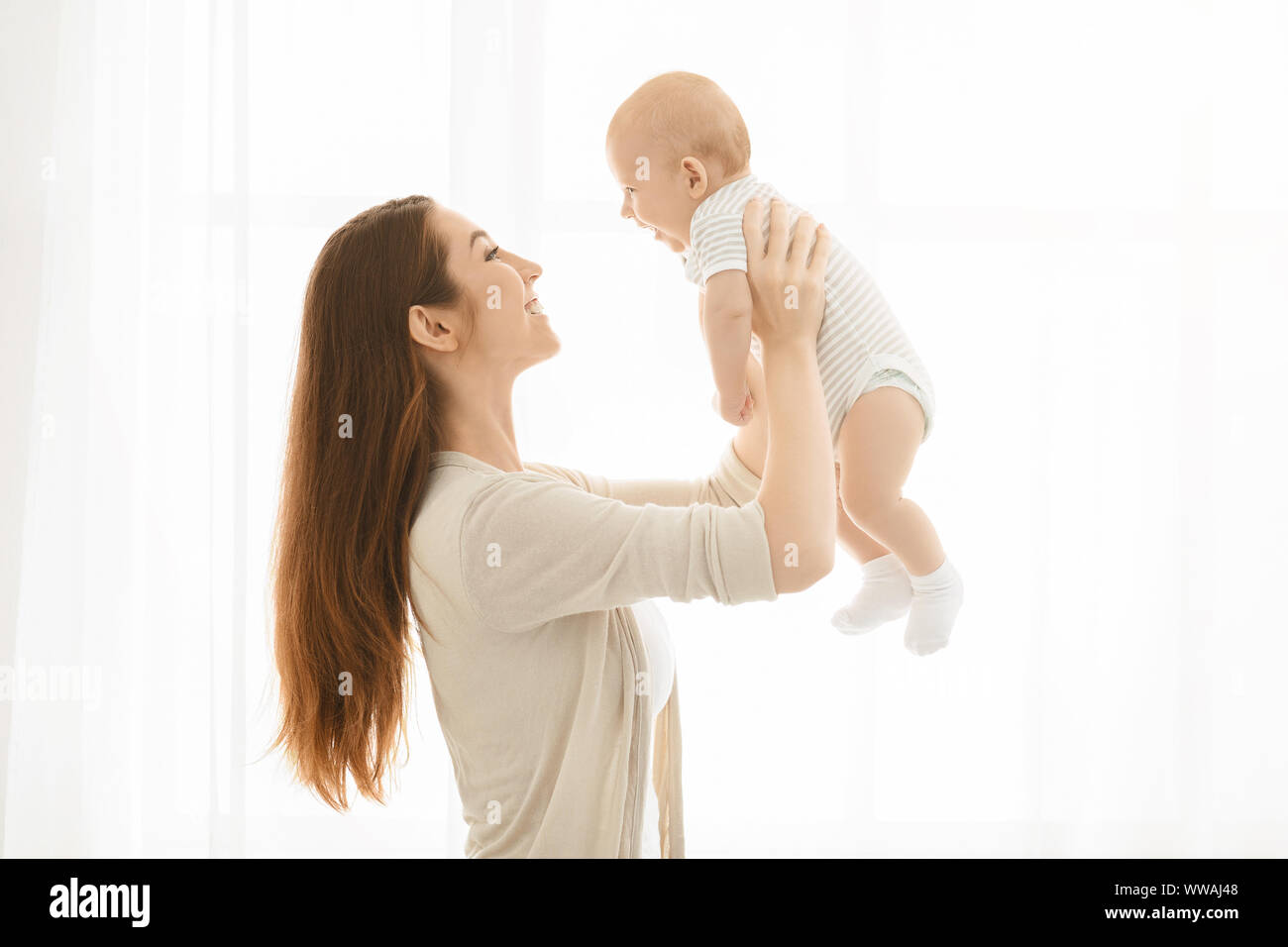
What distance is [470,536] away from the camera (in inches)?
35.5

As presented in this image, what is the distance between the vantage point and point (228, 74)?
190cm

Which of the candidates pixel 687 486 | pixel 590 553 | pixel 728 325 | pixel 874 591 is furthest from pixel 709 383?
pixel 590 553

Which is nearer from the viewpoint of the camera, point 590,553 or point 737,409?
point 590,553

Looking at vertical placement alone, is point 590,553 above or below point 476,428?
below

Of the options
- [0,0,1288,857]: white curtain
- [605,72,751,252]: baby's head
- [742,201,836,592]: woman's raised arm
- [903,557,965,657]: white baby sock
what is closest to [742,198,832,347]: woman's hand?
[742,201,836,592]: woman's raised arm

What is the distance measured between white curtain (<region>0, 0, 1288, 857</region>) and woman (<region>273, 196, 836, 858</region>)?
2.99 feet

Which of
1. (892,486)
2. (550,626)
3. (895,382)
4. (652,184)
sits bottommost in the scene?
(550,626)

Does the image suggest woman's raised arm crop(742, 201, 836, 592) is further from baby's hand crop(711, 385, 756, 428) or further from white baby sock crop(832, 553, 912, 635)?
white baby sock crop(832, 553, 912, 635)

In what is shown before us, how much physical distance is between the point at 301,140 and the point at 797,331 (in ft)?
4.72

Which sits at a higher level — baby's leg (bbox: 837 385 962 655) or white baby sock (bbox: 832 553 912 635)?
baby's leg (bbox: 837 385 962 655)

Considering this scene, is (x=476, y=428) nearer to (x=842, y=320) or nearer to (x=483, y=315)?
(x=483, y=315)

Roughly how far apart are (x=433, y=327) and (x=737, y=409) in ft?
1.08

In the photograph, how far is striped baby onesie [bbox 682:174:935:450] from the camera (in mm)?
982

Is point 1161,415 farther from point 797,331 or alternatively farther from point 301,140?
point 301,140
